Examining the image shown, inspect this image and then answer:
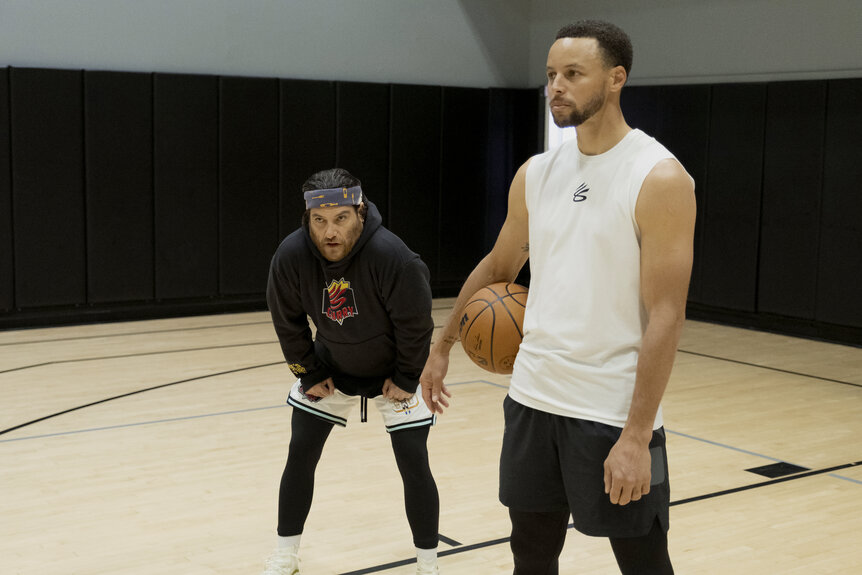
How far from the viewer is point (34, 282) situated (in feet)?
27.7

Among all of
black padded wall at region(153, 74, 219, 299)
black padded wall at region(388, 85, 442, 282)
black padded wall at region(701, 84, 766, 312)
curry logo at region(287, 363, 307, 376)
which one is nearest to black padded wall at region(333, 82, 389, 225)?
black padded wall at region(388, 85, 442, 282)

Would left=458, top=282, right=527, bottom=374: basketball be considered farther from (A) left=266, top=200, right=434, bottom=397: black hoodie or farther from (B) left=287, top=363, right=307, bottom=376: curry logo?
(B) left=287, top=363, right=307, bottom=376: curry logo

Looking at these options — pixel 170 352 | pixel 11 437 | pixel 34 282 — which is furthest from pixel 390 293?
pixel 34 282

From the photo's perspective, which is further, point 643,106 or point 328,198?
point 643,106

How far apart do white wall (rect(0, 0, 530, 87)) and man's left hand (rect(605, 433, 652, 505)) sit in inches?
300

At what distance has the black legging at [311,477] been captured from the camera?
3156 millimetres

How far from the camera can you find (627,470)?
6.61 feet

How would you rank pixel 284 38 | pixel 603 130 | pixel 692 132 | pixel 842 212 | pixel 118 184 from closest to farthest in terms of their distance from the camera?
pixel 603 130 < pixel 842 212 < pixel 118 184 < pixel 692 132 < pixel 284 38

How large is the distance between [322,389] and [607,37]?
152 cm

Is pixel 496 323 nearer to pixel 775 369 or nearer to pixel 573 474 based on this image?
pixel 573 474

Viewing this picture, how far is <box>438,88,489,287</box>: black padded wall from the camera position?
34.6 feet

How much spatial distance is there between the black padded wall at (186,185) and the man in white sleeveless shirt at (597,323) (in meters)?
7.21

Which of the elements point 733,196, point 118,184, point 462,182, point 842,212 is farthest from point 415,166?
point 842,212

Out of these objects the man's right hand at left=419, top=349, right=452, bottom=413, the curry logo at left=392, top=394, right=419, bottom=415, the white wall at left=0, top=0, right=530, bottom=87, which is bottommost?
the curry logo at left=392, top=394, right=419, bottom=415
